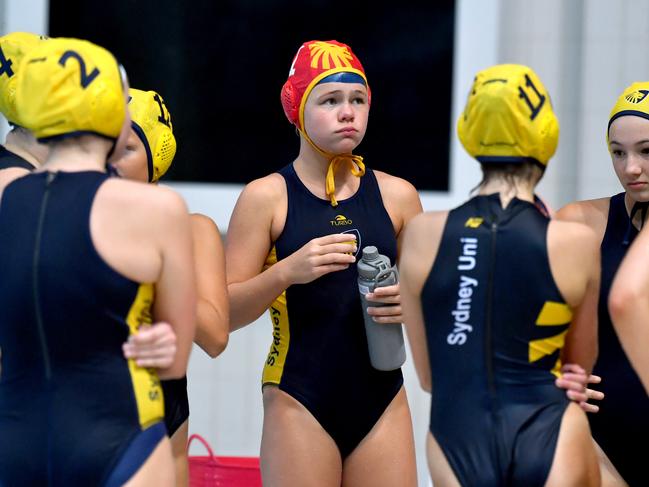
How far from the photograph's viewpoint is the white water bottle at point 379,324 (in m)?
3.77

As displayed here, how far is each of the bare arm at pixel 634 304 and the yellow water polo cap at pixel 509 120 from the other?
37 centimetres

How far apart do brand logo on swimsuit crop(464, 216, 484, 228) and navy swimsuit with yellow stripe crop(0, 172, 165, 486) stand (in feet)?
2.90

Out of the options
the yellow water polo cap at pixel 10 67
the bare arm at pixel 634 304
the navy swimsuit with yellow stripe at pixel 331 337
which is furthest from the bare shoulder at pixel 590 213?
the yellow water polo cap at pixel 10 67

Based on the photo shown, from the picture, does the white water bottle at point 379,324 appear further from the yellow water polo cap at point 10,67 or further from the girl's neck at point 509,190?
the yellow water polo cap at point 10,67

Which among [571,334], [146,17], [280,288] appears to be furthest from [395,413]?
[146,17]

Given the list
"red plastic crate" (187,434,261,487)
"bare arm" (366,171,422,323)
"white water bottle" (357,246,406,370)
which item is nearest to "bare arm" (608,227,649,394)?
"white water bottle" (357,246,406,370)

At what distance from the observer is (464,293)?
3.01 m

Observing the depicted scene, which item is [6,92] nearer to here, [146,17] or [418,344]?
[418,344]

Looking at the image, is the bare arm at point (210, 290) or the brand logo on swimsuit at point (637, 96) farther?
the brand logo on swimsuit at point (637, 96)

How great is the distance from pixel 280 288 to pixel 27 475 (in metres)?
1.32

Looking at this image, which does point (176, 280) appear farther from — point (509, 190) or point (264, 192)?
point (264, 192)

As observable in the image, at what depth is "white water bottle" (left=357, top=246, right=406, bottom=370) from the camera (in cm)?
377

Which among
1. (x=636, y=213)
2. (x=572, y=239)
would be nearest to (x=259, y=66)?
(x=636, y=213)

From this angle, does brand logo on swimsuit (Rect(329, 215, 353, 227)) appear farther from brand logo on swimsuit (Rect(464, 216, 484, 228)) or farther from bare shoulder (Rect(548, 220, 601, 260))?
bare shoulder (Rect(548, 220, 601, 260))
